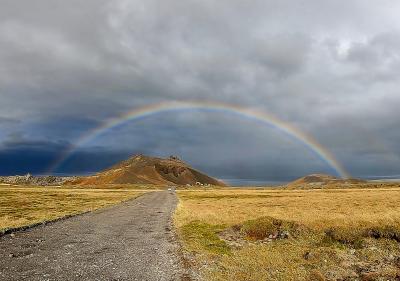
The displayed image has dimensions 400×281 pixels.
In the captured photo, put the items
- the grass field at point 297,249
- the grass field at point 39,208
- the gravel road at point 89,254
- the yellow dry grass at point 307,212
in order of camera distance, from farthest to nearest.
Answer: the grass field at point 39,208, the yellow dry grass at point 307,212, the grass field at point 297,249, the gravel road at point 89,254

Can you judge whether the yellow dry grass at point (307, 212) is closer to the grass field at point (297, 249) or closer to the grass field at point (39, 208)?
the grass field at point (297, 249)

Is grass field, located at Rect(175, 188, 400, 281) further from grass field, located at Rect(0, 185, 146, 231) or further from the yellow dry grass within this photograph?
grass field, located at Rect(0, 185, 146, 231)

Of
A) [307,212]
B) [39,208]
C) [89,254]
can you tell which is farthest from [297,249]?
[39,208]

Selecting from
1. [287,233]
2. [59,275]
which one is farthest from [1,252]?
[287,233]

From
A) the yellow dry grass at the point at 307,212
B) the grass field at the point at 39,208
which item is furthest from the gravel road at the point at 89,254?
the yellow dry grass at the point at 307,212

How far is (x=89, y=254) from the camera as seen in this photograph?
918 inches

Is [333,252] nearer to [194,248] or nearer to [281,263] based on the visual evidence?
[281,263]

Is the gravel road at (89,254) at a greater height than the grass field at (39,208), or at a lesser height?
lesser

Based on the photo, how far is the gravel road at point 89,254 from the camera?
60.1 ft

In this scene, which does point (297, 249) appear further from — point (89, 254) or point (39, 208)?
point (39, 208)

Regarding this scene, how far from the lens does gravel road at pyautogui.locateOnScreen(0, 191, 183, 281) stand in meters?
18.3

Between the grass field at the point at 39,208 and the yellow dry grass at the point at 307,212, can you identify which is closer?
the yellow dry grass at the point at 307,212

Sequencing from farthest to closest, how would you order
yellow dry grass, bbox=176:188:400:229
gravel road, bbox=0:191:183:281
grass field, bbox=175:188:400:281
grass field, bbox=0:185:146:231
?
grass field, bbox=0:185:146:231, yellow dry grass, bbox=176:188:400:229, grass field, bbox=175:188:400:281, gravel road, bbox=0:191:183:281

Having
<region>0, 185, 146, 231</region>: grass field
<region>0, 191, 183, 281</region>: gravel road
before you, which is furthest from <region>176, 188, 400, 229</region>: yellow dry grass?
<region>0, 185, 146, 231</region>: grass field
